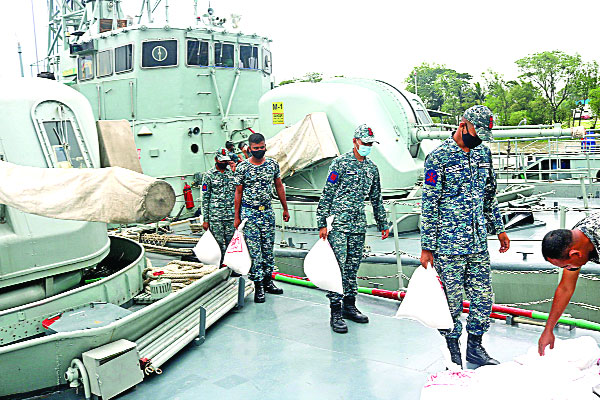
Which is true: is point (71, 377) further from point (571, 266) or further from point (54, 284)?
point (571, 266)

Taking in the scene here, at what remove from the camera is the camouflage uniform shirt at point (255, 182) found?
4.96m

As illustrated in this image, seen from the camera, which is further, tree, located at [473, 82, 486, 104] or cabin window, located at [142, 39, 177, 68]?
tree, located at [473, 82, 486, 104]

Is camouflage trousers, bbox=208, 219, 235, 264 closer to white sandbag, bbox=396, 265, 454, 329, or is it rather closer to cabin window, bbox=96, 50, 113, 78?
white sandbag, bbox=396, 265, 454, 329

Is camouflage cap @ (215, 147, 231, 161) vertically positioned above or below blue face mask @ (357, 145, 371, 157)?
below

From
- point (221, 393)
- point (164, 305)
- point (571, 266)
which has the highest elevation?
point (571, 266)

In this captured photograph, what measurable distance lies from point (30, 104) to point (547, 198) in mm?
8078

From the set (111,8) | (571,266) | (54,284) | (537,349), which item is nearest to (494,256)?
(537,349)

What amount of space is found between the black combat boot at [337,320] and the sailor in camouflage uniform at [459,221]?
105cm

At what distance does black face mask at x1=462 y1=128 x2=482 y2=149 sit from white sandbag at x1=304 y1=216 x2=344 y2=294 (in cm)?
126

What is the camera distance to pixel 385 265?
250 inches

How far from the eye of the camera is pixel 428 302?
320cm

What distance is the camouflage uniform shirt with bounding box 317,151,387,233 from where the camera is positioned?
4.19 metres

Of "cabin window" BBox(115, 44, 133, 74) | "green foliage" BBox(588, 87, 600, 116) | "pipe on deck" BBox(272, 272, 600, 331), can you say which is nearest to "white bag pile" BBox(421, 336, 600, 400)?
"pipe on deck" BBox(272, 272, 600, 331)

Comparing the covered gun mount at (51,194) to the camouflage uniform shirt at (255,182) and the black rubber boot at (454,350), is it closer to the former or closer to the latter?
the camouflage uniform shirt at (255,182)
